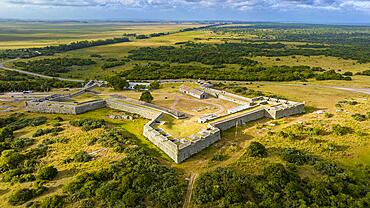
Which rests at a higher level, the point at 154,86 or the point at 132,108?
the point at 154,86

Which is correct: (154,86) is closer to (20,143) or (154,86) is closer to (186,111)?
(186,111)

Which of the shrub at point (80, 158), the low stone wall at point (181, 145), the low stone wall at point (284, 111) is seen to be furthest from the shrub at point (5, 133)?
the low stone wall at point (284, 111)

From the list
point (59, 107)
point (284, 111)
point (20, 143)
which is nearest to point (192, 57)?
point (59, 107)

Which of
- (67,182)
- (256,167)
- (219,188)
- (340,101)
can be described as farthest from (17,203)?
(340,101)

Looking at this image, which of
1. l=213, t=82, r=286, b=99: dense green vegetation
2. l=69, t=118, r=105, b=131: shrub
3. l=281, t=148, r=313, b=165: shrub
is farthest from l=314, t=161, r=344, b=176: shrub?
l=69, t=118, r=105, b=131: shrub

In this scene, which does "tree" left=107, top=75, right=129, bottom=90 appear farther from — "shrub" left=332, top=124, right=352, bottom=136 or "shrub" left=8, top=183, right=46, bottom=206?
"shrub" left=332, top=124, right=352, bottom=136

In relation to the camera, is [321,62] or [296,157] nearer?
[296,157]

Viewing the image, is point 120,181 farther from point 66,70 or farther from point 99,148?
point 66,70
